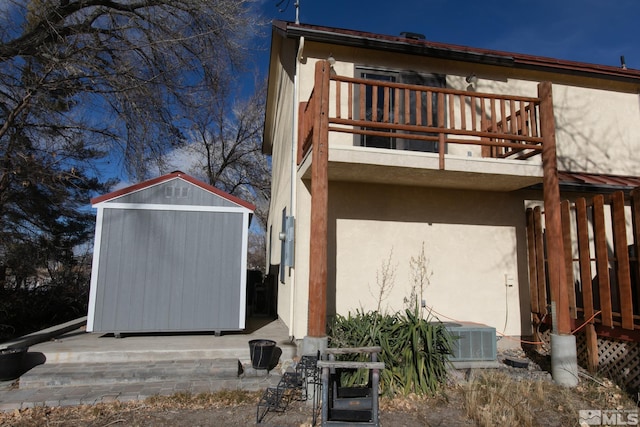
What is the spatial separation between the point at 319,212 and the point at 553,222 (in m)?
3.69

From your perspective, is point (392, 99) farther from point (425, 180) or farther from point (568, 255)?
point (568, 255)

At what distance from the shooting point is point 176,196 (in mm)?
6949

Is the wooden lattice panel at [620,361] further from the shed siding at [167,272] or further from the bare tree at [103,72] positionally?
the bare tree at [103,72]

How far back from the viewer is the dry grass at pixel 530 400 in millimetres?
4289

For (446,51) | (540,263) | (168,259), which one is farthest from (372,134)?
(168,259)

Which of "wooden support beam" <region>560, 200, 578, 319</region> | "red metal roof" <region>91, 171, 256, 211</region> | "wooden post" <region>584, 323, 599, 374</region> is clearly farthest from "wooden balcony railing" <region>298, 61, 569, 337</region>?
"red metal roof" <region>91, 171, 256, 211</region>

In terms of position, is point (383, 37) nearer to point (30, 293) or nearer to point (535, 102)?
point (535, 102)

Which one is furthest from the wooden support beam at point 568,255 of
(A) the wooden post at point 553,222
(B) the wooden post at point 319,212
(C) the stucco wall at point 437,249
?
(B) the wooden post at point 319,212

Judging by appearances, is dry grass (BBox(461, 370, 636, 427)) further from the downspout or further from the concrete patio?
the downspout

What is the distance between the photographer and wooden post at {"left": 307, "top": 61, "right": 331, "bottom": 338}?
16.3 feet

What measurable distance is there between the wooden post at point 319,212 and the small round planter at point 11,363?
3.98m

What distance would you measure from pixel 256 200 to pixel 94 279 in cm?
1575

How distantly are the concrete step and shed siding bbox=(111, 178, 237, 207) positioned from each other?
2800 mm

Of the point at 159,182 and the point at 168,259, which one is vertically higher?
the point at 159,182
